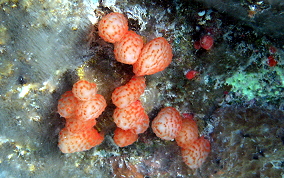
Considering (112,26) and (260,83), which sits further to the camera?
(260,83)

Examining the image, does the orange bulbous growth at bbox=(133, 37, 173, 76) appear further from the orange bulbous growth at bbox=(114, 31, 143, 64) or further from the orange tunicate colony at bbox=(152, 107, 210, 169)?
the orange tunicate colony at bbox=(152, 107, 210, 169)

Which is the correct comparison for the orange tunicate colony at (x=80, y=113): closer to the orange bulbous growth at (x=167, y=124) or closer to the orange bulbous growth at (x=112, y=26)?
the orange bulbous growth at (x=112, y=26)

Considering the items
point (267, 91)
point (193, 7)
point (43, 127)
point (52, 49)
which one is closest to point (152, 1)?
point (193, 7)

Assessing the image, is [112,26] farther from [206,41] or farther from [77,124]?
[77,124]

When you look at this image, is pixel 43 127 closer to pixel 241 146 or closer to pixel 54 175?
pixel 54 175

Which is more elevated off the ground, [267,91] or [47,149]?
[267,91]

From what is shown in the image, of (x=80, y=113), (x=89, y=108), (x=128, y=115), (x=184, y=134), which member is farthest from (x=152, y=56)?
(x=184, y=134)
